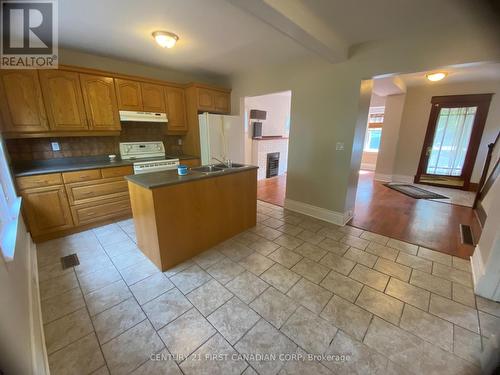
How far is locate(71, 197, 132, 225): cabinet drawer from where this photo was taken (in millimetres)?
2828

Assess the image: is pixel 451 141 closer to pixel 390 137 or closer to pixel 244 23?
pixel 390 137

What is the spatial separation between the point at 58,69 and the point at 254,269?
3.59 metres

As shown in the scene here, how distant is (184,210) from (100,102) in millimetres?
2364

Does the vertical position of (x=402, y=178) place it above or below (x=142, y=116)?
below

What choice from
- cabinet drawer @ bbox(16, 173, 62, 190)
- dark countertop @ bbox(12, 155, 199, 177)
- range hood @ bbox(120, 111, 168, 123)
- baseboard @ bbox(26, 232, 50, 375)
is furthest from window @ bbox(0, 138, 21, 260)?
range hood @ bbox(120, 111, 168, 123)

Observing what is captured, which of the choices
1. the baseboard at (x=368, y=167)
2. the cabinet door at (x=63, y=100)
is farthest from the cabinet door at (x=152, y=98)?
the baseboard at (x=368, y=167)

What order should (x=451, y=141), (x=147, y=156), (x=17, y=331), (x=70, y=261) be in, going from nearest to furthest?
(x=17, y=331) < (x=70, y=261) < (x=147, y=156) < (x=451, y=141)

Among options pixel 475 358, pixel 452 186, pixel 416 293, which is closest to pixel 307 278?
pixel 416 293

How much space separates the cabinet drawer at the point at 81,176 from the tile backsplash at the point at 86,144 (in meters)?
0.67

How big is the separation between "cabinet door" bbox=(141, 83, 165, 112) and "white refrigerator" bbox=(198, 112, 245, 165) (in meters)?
0.72

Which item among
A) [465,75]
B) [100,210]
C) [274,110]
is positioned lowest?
[100,210]

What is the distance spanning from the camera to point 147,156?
151 inches

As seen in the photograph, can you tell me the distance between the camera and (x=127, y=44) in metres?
2.71

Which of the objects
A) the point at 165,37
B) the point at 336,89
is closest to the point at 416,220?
the point at 336,89
